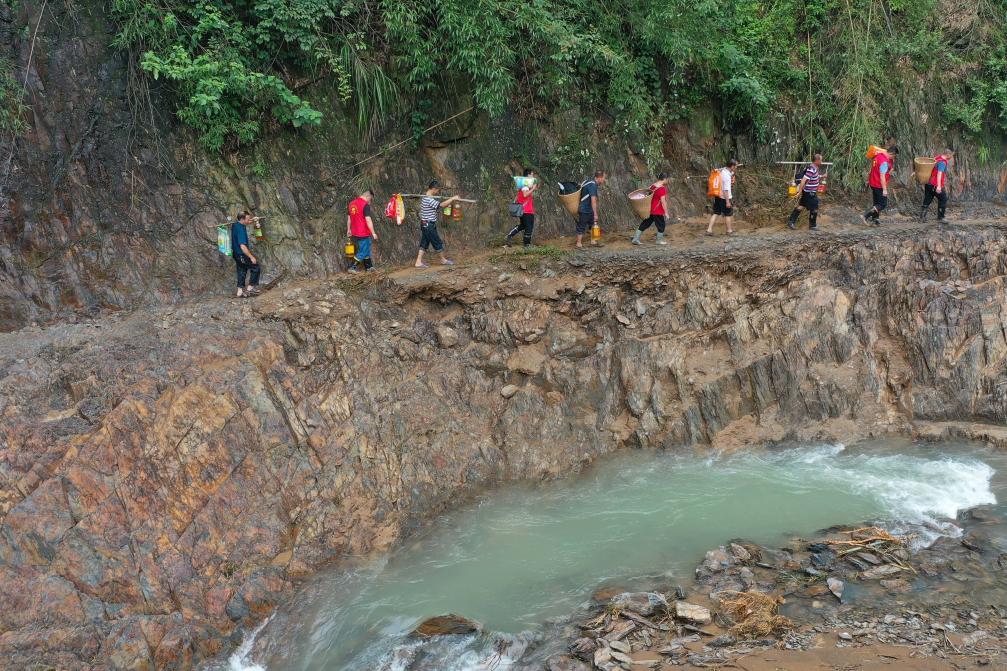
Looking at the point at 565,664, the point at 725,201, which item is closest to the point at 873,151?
the point at 725,201

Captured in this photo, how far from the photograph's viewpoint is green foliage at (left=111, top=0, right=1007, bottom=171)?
1031 cm

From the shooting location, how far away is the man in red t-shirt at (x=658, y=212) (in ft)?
37.2

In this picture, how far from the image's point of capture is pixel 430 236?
36.0 ft

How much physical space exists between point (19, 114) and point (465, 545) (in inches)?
329

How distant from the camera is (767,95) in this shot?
12.9 m

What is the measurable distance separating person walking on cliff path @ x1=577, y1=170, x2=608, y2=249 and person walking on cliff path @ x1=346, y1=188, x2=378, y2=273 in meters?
3.25

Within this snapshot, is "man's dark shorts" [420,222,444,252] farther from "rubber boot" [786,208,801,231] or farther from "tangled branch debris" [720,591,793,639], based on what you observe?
"tangled branch debris" [720,591,793,639]

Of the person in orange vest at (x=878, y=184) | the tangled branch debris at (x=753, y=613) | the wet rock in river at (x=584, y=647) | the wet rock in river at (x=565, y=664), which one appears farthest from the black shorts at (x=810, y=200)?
the wet rock in river at (x=565, y=664)

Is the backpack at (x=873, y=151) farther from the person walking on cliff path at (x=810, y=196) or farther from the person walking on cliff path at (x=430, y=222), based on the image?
the person walking on cliff path at (x=430, y=222)

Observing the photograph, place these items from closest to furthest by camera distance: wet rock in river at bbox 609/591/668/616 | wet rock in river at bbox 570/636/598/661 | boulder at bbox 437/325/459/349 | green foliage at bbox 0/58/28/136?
wet rock in river at bbox 570/636/598/661 < wet rock in river at bbox 609/591/668/616 < green foliage at bbox 0/58/28/136 < boulder at bbox 437/325/459/349

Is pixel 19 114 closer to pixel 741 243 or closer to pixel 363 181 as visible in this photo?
pixel 363 181

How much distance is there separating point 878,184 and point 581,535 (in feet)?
26.0

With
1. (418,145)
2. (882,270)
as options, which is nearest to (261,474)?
(418,145)

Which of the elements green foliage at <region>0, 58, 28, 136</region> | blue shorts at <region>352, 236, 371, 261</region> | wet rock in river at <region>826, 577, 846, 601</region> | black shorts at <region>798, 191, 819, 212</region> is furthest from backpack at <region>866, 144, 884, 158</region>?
green foliage at <region>0, 58, 28, 136</region>
